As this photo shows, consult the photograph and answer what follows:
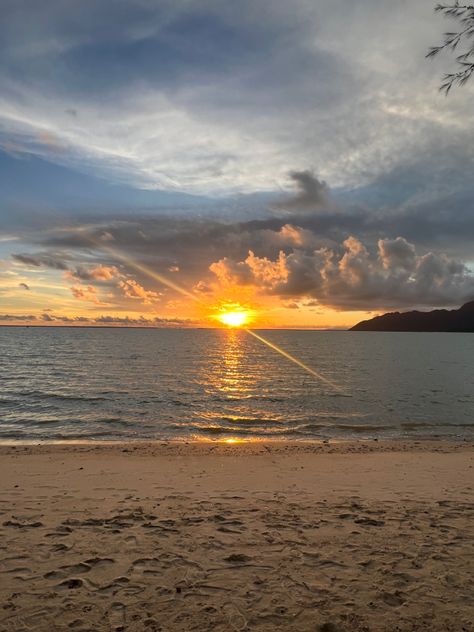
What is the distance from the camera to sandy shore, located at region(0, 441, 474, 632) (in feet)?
17.8

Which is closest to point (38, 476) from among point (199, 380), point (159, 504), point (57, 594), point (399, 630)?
point (159, 504)

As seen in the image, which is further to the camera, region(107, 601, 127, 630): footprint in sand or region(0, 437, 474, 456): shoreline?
region(0, 437, 474, 456): shoreline

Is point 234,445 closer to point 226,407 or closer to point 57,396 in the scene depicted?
point 226,407

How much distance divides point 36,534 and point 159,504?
2716 millimetres

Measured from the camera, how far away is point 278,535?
313 inches

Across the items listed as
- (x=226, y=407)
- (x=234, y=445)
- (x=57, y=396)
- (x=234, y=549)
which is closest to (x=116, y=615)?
(x=234, y=549)

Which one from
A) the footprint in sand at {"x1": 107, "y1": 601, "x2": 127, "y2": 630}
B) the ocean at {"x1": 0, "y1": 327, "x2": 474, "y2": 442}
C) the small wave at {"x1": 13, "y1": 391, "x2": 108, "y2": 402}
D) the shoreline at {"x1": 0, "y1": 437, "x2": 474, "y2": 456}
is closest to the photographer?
the footprint in sand at {"x1": 107, "y1": 601, "x2": 127, "y2": 630}

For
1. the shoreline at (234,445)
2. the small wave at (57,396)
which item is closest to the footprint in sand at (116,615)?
the shoreline at (234,445)

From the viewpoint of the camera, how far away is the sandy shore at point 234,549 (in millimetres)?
5426

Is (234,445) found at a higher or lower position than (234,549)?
lower

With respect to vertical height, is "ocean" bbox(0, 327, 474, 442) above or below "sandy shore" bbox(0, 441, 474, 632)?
below

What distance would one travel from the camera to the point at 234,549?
730 centimetres

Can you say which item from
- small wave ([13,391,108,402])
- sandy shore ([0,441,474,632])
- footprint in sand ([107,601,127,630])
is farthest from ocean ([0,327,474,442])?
footprint in sand ([107,601,127,630])

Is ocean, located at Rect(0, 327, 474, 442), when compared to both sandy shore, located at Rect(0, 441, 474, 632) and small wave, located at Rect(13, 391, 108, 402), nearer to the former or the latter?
small wave, located at Rect(13, 391, 108, 402)
